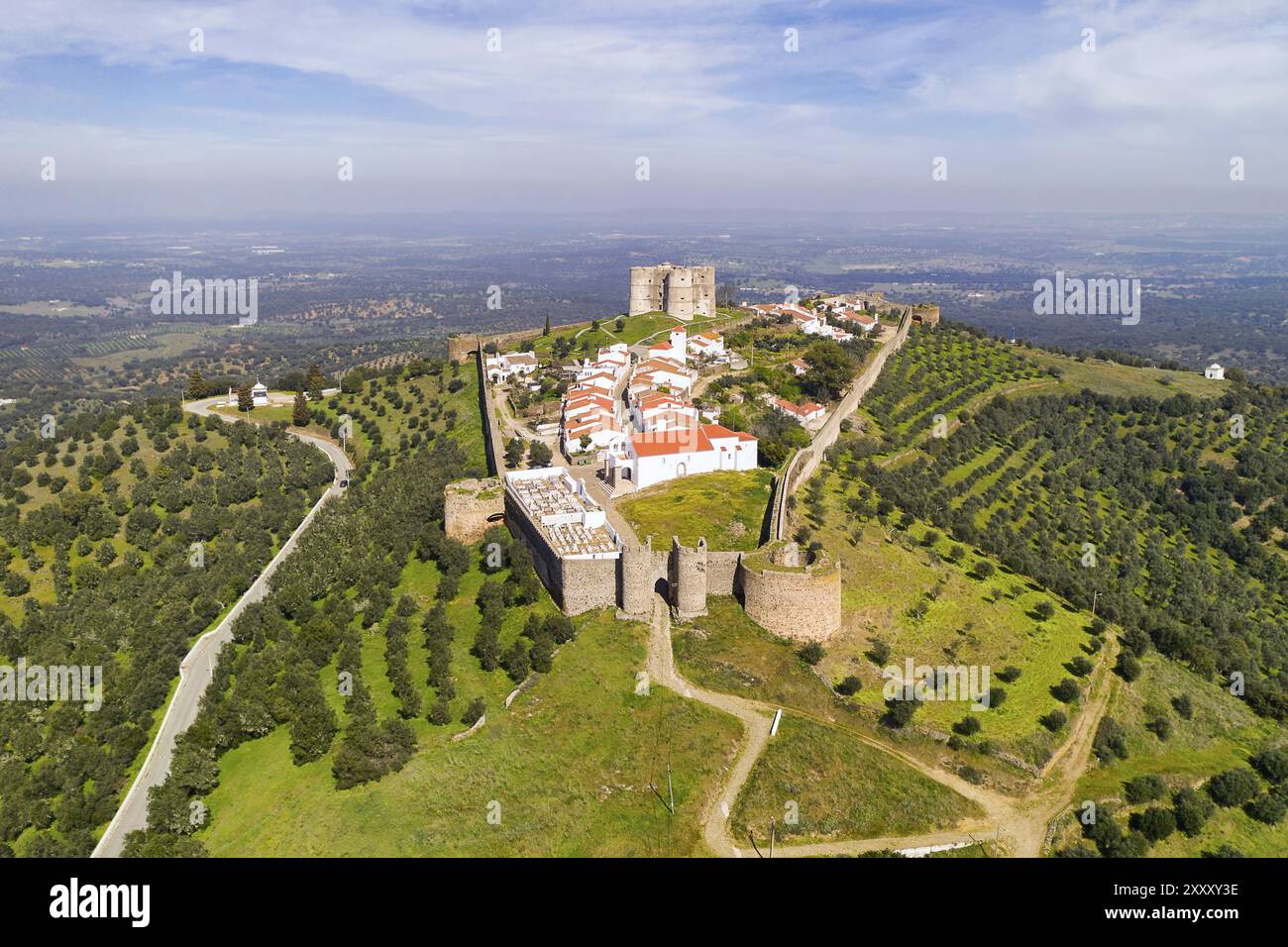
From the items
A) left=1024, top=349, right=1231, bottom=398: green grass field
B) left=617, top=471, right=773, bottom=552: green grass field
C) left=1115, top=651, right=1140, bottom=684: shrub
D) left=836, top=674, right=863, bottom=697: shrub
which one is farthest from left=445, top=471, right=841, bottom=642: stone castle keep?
left=1024, top=349, right=1231, bottom=398: green grass field

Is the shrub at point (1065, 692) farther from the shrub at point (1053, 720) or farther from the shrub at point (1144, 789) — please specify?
the shrub at point (1144, 789)

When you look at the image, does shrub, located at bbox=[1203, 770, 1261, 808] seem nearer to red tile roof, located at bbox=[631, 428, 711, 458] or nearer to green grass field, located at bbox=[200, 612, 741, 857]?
green grass field, located at bbox=[200, 612, 741, 857]

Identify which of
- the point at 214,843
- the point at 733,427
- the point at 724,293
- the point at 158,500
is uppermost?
the point at 724,293

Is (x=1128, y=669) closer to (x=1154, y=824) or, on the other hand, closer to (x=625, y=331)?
(x=1154, y=824)

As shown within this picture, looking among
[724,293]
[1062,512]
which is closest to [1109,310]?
[724,293]

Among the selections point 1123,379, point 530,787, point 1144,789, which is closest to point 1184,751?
point 1144,789
